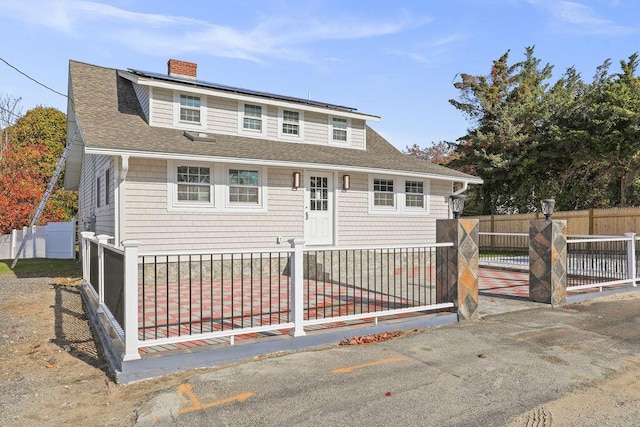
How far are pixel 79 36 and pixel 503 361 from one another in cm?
1313

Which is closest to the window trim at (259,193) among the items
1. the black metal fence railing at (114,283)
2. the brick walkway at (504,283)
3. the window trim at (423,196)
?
the window trim at (423,196)

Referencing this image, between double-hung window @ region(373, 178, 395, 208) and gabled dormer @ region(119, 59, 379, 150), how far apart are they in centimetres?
232

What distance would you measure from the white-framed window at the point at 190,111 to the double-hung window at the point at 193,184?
7.17 ft

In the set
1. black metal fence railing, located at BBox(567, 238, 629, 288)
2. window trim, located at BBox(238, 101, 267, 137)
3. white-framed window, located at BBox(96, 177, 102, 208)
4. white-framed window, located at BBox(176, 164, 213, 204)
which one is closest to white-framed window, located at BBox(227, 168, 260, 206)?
white-framed window, located at BBox(176, 164, 213, 204)

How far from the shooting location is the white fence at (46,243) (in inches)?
762

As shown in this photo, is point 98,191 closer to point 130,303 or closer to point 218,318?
point 218,318

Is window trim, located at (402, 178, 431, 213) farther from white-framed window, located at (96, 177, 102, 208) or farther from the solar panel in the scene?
white-framed window, located at (96, 177, 102, 208)

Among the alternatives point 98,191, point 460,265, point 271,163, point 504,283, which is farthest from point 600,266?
point 98,191

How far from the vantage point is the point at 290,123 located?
564 inches

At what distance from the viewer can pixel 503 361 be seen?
473 cm

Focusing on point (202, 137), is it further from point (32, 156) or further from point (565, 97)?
point (565, 97)

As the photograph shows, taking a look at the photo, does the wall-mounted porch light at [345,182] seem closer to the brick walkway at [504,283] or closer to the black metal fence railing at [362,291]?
the black metal fence railing at [362,291]

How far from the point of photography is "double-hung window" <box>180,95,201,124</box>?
498 inches

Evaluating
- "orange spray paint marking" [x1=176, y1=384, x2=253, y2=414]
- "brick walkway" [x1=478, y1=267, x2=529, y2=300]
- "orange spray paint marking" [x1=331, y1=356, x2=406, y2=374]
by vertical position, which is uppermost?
"brick walkway" [x1=478, y1=267, x2=529, y2=300]
